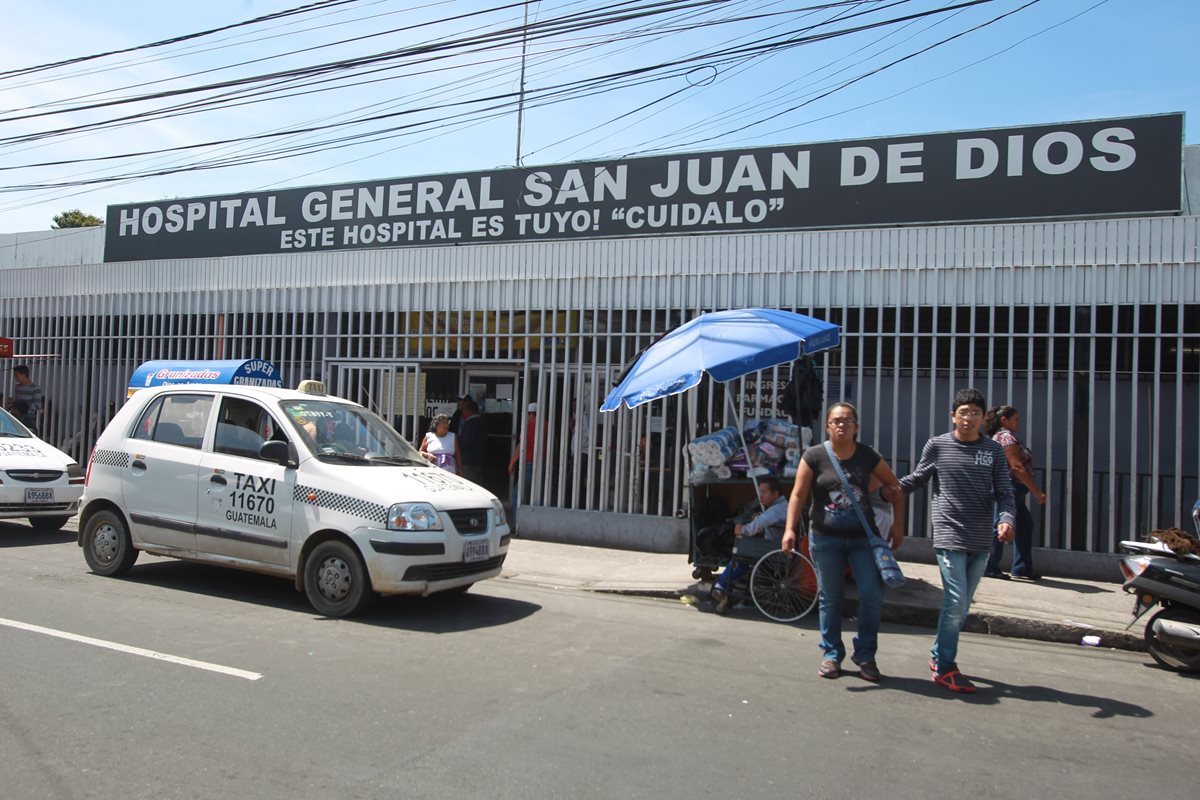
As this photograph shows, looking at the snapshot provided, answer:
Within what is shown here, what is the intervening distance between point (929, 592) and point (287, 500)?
5.37 metres

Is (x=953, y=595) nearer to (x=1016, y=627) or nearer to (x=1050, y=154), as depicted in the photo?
(x=1016, y=627)

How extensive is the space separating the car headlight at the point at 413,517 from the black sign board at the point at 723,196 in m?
6.42

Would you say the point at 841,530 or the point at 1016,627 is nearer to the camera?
the point at 841,530

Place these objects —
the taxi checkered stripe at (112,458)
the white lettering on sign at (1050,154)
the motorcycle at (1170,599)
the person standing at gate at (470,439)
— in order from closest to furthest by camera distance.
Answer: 1. the motorcycle at (1170,599)
2. the taxi checkered stripe at (112,458)
3. the white lettering on sign at (1050,154)
4. the person standing at gate at (470,439)

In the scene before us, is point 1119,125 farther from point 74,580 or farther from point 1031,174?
point 74,580

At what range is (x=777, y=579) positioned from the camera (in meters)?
7.34

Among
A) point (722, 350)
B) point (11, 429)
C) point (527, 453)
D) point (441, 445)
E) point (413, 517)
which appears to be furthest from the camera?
point (527, 453)

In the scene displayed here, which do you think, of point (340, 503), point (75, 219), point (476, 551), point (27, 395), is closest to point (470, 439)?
point (476, 551)

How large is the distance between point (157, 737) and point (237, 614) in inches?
106

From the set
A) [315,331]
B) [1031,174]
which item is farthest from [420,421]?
[1031,174]

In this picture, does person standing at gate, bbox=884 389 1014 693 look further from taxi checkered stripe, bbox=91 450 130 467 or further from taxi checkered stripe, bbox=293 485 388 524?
taxi checkered stripe, bbox=91 450 130 467

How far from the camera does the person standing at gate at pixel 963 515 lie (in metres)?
5.46

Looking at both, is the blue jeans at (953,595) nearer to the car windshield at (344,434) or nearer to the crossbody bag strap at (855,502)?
the crossbody bag strap at (855,502)

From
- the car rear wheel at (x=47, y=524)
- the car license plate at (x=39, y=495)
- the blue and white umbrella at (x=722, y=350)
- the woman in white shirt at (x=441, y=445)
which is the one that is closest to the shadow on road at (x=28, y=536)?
the car rear wheel at (x=47, y=524)
